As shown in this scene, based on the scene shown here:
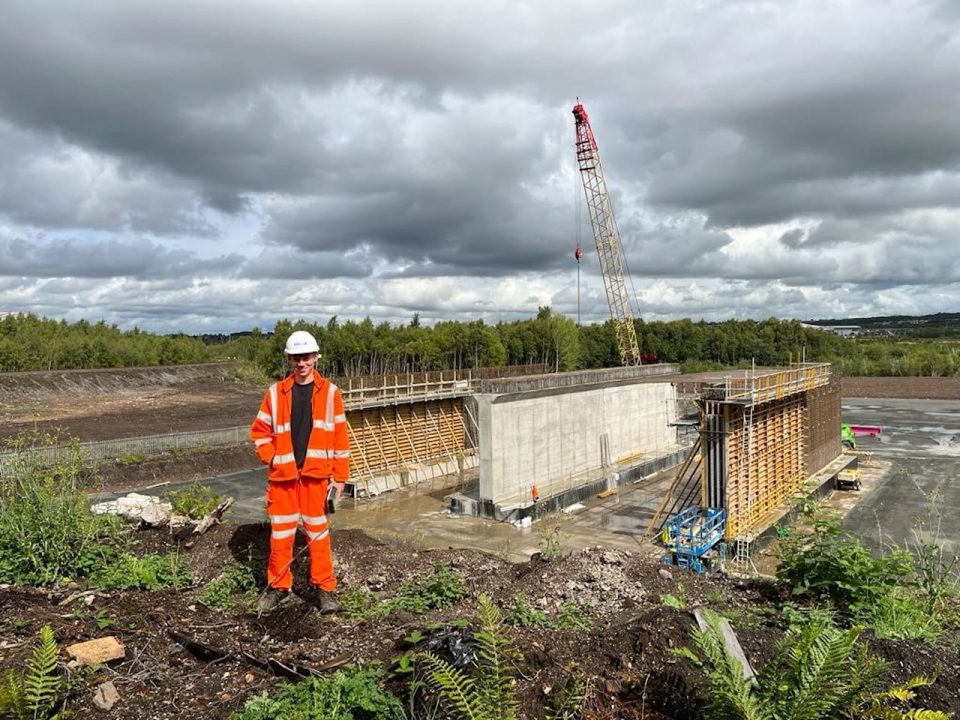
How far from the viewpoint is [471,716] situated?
268cm

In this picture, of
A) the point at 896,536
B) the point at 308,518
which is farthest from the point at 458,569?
the point at 896,536

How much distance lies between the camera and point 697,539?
44.3ft

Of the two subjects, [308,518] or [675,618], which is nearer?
[675,618]

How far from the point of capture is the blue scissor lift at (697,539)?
42.4ft

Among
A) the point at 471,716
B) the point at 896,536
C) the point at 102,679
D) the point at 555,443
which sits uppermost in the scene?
the point at 471,716

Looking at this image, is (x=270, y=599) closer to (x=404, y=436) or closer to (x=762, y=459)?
(x=762, y=459)

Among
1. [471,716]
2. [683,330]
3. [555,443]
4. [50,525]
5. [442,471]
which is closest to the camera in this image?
[471,716]

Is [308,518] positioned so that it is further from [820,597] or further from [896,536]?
[896,536]

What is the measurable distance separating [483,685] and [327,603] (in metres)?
2.65

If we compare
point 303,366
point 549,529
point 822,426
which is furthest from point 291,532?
point 822,426

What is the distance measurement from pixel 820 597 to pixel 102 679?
16.1 feet

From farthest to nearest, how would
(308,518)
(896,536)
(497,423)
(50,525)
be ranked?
(497,423), (896,536), (50,525), (308,518)

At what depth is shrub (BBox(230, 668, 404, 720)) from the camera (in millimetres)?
3072

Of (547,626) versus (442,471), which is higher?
(547,626)
